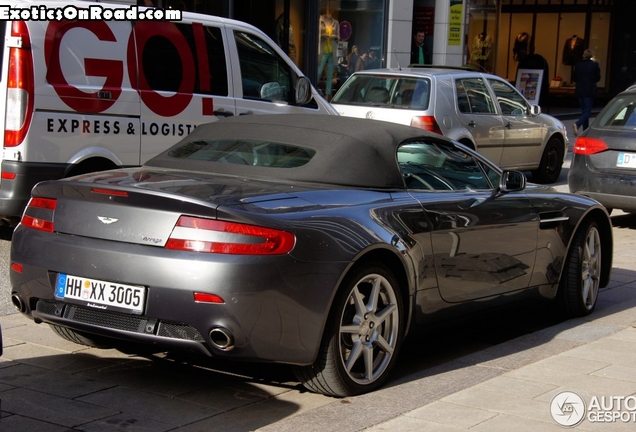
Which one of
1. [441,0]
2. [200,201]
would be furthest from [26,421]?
[441,0]

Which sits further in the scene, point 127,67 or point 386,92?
point 386,92

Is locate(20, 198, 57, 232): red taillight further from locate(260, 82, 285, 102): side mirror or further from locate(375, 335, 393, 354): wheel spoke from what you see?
locate(260, 82, 285, 102): side mirror

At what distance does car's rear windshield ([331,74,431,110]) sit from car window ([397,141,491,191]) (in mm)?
6892

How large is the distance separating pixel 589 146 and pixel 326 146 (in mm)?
6600

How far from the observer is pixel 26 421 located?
4641mm

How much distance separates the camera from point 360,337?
5246mm

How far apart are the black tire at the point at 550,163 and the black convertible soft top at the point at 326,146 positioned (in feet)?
32.5

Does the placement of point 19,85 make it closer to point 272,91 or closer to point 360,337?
point 272,91

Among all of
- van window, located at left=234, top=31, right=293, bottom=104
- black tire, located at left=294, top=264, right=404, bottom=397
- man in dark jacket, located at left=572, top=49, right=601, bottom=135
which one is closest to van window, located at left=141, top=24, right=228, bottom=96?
van window, located at left=234, top=31, right=293, bottom=104

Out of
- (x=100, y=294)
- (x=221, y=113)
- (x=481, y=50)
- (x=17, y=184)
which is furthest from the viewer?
(x=481, y=50)

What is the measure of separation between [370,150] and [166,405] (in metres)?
1.82

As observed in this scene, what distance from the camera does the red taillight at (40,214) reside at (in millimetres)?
5227

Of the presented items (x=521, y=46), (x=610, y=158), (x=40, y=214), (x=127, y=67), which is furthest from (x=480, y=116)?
(x=521, y=46)

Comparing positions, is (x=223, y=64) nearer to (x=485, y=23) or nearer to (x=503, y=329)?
(x=503, y=329)
